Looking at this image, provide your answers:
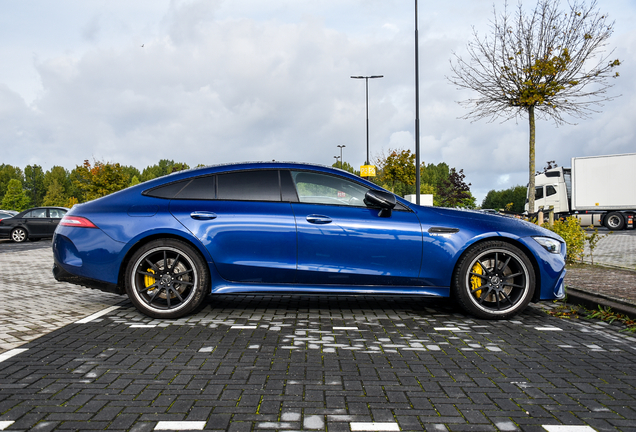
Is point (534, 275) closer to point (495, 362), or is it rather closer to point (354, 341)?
point (495, 362)

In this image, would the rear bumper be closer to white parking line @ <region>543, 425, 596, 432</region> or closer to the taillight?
the taillight

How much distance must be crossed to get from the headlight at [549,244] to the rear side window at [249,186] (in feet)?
8.78

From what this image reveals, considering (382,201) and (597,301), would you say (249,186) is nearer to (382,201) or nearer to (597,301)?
(382,201)

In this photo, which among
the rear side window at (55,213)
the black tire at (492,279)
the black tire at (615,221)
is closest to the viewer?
the black tire at (492,279)

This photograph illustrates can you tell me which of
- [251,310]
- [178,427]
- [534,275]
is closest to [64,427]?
[178,427]

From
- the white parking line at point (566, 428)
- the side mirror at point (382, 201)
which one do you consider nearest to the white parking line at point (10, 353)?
the side mirror at point (382, 201)

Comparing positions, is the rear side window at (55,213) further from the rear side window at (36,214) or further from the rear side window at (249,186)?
the rear side window at (249,186)

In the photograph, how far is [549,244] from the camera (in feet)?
17.5

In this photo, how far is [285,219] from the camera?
5.11 meters

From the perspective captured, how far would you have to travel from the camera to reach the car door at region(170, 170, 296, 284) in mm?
5094

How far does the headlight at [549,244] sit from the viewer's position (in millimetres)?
5297

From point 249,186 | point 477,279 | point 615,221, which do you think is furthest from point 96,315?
point 615,221

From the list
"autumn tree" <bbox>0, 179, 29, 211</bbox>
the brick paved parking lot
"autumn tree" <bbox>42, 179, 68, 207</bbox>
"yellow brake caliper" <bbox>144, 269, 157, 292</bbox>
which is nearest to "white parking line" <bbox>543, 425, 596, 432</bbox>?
the brick paved parking lot

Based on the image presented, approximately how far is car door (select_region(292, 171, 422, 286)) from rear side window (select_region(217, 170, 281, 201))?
1.05ft
